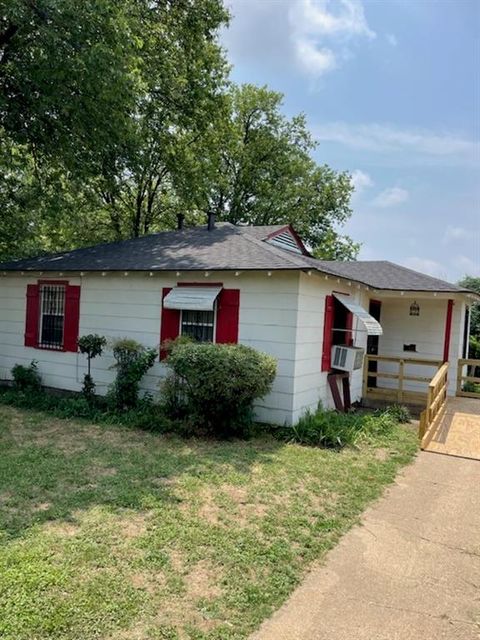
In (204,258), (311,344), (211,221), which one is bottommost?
(311,344)

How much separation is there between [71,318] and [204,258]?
11.0ft

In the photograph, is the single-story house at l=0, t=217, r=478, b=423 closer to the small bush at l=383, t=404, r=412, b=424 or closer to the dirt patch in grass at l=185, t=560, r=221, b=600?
the small bush at l=383, t=404, r=412, b=424

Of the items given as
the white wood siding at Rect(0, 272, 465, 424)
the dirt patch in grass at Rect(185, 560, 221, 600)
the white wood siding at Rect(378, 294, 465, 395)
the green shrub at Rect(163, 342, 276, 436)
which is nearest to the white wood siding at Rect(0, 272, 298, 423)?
the white wood siding at Rect(0, 272, 465, 424)

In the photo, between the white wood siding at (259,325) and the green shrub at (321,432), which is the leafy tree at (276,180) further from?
the green shrub at (321,432)

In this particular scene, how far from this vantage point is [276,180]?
2722 cm

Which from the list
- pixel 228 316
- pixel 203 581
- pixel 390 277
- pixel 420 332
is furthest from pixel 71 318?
pixel 420 332

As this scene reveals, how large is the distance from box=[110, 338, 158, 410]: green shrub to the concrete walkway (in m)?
4.90

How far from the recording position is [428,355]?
12.5 m

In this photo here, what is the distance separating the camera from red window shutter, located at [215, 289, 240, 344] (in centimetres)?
798

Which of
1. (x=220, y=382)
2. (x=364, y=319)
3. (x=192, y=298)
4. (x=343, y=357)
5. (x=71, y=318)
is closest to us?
(x=220, y=382)

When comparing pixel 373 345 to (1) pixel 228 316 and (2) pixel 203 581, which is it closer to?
(1) pixel 228 316

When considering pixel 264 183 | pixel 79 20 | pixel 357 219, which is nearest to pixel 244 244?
pixel 79 20

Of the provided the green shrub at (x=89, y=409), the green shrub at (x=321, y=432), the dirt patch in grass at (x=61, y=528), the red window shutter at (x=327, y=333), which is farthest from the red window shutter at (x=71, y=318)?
the dirt patch in grass at (x=61, y=528)

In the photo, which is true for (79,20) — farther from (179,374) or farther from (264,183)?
(264,183)
